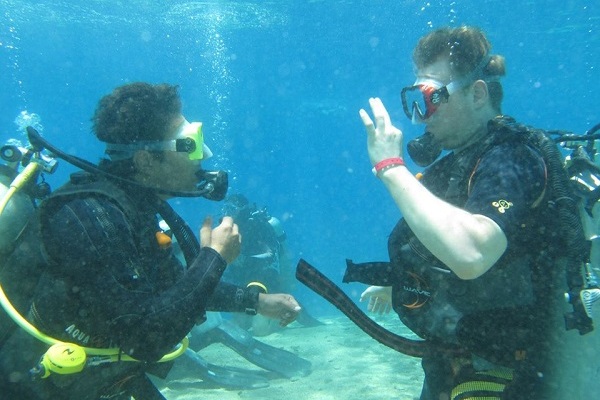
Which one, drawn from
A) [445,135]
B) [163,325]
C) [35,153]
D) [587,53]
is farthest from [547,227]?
[587,53]


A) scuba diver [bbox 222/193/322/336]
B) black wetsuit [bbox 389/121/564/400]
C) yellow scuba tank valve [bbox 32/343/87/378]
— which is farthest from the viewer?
scuba diver [bbox 222/193/322/336]

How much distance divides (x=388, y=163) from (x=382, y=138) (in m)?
0.19

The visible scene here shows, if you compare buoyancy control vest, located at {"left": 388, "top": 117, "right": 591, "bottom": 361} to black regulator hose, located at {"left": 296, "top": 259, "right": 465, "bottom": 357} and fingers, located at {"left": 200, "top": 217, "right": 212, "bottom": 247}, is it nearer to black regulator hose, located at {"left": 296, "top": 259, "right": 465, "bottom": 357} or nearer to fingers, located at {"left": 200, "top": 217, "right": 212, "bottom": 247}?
black regulator hose, located at {"left": 296, "top": 259, "right": 465, "bottom": 357}

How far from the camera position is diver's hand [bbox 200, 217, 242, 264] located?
3.03 metres

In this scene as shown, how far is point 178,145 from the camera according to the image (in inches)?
132

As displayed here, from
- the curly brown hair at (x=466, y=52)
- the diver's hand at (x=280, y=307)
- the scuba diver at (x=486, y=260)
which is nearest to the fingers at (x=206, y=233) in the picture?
the scuba diver at (x=486, y=260)

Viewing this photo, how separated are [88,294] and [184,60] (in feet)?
151

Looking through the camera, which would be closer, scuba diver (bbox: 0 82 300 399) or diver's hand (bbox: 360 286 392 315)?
scuba diver (bbox: 0 82 300 399)

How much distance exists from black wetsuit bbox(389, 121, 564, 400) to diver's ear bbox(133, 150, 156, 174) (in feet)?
6.79

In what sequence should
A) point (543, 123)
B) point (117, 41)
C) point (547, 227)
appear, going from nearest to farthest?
point (547, 227)
point (117, 41)
point (543, 123)

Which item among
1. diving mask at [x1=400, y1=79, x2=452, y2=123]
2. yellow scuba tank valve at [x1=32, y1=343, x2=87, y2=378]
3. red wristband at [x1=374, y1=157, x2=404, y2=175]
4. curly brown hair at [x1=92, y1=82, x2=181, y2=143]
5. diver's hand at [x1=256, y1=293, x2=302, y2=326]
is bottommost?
yellow scuba tank valve at [x1=32, y1=343, x2=87, y2=378]

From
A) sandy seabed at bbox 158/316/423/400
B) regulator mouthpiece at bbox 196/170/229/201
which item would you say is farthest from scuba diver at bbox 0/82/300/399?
sandy seabed at bbox 158/316/423/400

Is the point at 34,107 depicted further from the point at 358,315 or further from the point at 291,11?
the point at 358,315

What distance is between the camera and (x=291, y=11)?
93.3 feet
